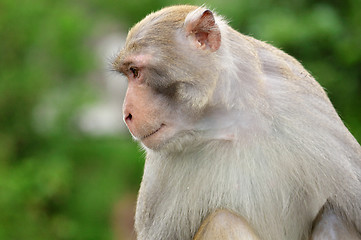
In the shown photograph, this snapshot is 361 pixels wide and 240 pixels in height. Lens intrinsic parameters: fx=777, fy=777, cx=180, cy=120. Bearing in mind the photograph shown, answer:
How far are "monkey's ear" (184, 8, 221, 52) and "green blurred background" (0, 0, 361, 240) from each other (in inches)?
172

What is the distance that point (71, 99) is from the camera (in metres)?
11.1

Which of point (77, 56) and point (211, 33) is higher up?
point (211, 33)

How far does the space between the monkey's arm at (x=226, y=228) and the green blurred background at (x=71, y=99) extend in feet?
15.1

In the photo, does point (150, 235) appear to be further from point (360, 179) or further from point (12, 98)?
point (12, 98)

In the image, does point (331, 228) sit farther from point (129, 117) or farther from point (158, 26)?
point (158, 26)

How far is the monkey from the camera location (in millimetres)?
4953

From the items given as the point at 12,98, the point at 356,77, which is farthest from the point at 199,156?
the point at 12,98

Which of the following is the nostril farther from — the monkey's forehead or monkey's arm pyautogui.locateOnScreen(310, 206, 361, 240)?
monkey's arm pyautogui.locateOnScreen(310, 206, 361, 240)

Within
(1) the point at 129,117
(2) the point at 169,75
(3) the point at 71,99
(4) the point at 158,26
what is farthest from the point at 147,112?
(3) the point at 71,99

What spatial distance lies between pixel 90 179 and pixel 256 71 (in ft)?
21.6

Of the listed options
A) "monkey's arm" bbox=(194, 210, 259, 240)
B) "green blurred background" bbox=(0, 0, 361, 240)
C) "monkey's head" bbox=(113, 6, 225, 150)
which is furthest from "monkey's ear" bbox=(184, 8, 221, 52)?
"green blurred background" bbox=(0, 0, 361, 240)

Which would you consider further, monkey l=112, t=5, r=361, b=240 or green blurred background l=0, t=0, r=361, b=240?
green blurred background l=0, t=0, r=361, b=240

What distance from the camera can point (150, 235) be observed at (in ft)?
17.9

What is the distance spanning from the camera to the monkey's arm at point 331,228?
5250 mm
